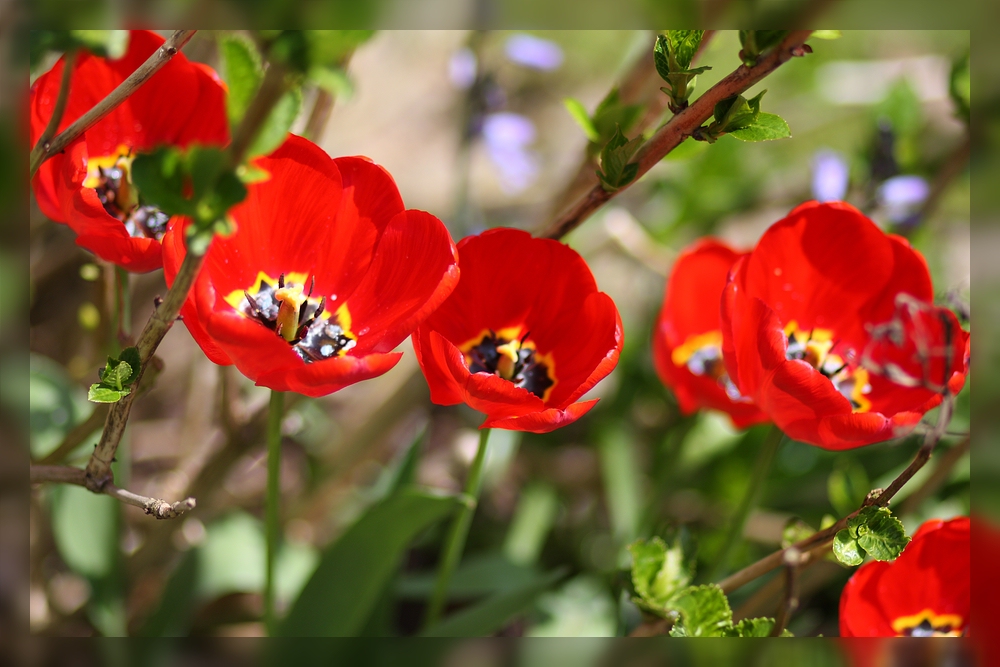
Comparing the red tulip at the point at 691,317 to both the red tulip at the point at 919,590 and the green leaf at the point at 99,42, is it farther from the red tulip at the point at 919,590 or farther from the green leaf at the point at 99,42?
the green leaf at the point at 99,42

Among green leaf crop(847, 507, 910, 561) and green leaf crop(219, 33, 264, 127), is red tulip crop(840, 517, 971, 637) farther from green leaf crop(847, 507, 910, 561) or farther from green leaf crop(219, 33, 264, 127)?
green leaf crop(219, 33, 264, 127)

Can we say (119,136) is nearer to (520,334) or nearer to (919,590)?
(520,334)

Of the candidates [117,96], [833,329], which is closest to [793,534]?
[833,329]

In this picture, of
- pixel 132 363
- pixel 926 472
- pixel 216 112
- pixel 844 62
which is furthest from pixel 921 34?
pixel 132 363

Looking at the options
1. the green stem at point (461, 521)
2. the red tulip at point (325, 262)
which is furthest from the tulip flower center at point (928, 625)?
the red tulip at point (325, 262)

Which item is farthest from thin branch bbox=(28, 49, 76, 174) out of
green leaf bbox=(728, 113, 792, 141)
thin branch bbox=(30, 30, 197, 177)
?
green leaf bbox=(728, 113, 792, 141)

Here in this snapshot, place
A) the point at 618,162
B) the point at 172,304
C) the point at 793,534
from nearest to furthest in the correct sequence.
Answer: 1. the point at 172,304
2. the point at 618,162
3. the point at 793,534

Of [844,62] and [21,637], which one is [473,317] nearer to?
[21,637]
